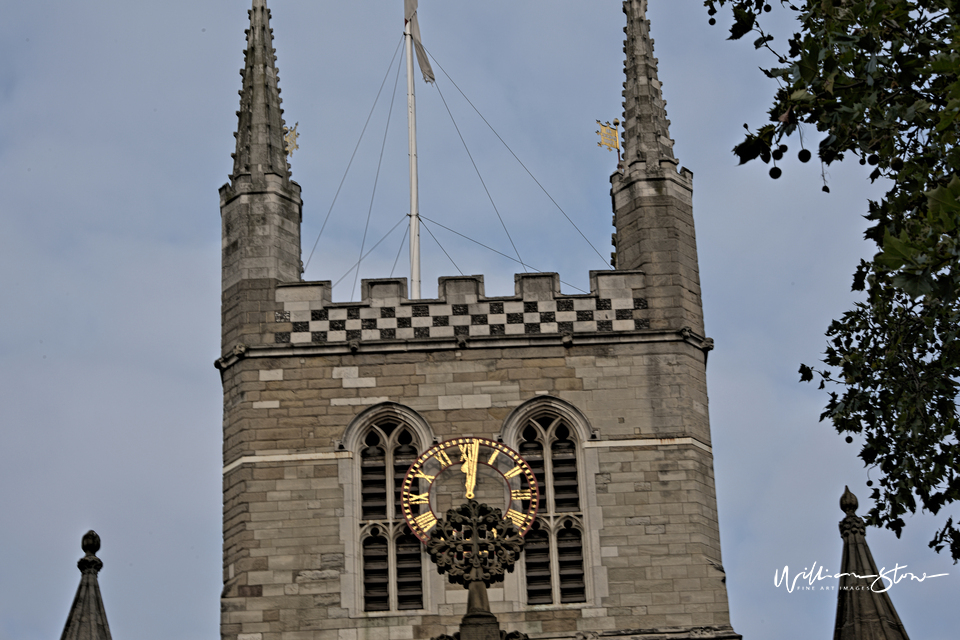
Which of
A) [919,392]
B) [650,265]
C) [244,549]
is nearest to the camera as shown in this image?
[919,392]

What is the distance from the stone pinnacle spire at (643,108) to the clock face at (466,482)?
5.66m

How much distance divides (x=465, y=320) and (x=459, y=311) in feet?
0.59

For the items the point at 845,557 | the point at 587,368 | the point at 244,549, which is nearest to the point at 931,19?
the point at 845,557

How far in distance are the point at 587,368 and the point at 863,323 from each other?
7.68 m

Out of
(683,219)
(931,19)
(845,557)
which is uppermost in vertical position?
(683,219)

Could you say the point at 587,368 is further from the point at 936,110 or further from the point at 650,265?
the point at 936,110

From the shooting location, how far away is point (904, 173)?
68.9 ft

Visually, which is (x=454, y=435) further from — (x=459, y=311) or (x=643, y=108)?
(x=643, y=108)

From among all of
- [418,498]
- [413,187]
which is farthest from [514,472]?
[413,187]

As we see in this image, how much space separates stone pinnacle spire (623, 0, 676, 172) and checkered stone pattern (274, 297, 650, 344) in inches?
110

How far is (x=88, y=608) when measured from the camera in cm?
2456

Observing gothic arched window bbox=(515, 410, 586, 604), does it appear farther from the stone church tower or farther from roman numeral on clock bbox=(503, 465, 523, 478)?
roman numeral on clock bbox=(503, 465, 523, 478)

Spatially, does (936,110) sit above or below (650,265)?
below

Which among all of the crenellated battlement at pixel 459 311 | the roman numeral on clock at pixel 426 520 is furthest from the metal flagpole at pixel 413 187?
the roman numeral on clock at pixel 426 520
